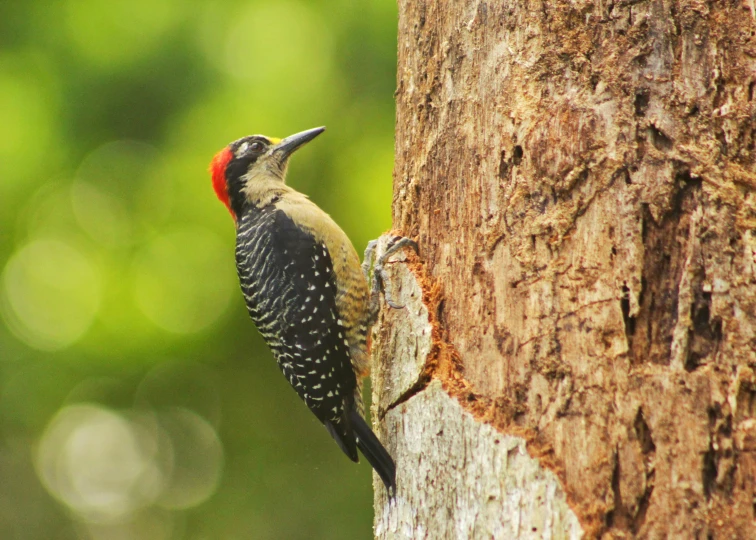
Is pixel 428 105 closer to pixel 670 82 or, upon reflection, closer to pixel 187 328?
pixel 670 82

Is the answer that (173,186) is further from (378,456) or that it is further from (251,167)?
(378,456)

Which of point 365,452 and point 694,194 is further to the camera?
point 365,452

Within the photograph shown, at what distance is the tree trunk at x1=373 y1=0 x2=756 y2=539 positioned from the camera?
244 centimetres

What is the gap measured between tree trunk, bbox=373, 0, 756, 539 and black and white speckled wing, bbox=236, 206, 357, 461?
3.99ft

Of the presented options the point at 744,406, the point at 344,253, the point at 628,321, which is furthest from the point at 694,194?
the point at 344,253

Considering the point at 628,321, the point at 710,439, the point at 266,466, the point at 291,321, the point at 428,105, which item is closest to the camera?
the point at 710,439

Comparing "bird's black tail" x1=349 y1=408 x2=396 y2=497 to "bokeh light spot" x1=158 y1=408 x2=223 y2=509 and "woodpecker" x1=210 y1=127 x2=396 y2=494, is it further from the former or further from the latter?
"bokeh light spot" x1=158 y1=408 x2=223 y2=509

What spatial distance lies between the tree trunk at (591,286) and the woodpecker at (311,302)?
1.22 m

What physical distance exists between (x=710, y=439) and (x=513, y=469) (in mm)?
616

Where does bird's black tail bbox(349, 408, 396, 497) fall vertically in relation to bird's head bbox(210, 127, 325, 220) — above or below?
below

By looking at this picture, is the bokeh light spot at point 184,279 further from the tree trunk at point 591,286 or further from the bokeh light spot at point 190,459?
the tree trunk at point 591,286

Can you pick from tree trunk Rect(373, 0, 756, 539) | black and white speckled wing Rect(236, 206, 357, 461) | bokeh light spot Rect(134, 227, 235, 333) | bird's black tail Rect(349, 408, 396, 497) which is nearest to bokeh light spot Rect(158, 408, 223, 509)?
bokeh light spot Rect(134, 227, 235, 333)

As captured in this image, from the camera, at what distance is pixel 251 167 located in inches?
206

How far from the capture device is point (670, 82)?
267 cm
